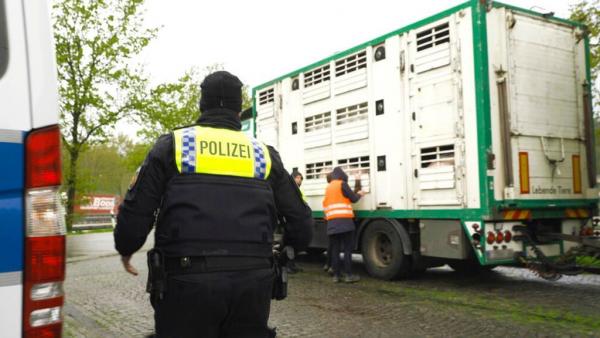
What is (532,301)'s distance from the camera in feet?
21.7

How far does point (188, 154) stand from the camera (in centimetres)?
246

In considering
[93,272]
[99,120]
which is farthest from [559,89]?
[99,120]

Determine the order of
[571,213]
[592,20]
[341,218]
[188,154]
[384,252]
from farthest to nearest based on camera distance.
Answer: [592,20] → [384,252] → [341,218] → [571,213] → [188,154]

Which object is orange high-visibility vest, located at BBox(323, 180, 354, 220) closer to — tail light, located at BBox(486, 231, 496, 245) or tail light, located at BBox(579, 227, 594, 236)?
tail light, located at BBox(486, 231, 496, 245)

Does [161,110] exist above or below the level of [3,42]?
above

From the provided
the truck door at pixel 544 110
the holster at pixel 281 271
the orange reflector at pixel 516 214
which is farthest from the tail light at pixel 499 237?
the holster at pixel 281 271

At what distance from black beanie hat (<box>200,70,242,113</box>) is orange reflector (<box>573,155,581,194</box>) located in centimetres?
657

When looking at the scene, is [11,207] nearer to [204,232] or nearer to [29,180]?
[29,180]

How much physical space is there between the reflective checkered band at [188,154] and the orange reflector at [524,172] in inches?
226

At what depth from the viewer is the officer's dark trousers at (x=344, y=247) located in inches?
330

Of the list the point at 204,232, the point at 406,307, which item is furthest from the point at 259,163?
the point at 406,307

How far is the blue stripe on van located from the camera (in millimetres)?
1760

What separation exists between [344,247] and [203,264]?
6.24 metres

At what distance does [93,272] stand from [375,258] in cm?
567
